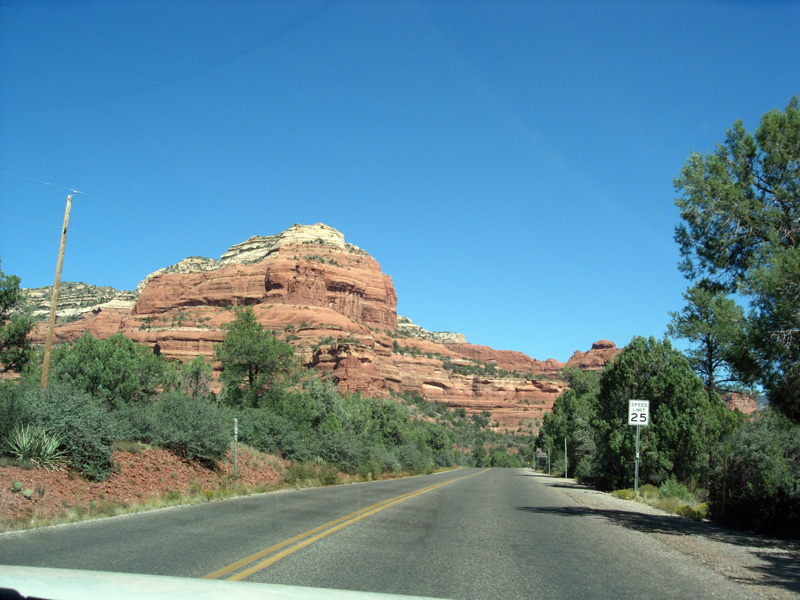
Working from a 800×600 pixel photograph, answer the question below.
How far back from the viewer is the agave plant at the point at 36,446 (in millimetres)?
14320

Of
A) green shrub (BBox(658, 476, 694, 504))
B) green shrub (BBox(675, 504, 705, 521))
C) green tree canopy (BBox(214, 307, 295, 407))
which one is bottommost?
green shrub (BBox(658, 476, 694, 504))

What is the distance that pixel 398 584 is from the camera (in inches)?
270

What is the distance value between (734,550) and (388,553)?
20.5 ft

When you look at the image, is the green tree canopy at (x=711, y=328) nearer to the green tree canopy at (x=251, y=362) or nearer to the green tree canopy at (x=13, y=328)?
the green tree canopy at (x=251, y=362)

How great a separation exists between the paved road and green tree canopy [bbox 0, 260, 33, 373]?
73.1 ft

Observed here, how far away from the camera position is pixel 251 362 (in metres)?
39.5

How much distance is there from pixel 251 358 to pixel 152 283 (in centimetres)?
11747

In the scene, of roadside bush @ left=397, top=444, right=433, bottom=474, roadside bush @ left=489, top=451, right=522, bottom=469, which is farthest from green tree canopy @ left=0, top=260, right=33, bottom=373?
roadside bush @ left=489, top=451, right=522, bottom=469

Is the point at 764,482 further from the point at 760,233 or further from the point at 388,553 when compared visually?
the point at 388,553

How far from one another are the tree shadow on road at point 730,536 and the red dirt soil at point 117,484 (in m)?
10.0

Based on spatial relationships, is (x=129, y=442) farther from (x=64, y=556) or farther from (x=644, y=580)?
(x=644, y=580)

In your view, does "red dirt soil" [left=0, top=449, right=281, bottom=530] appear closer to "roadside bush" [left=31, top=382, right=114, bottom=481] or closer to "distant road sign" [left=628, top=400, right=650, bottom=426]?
"roadside bush" [left=31, top=382, right=114, bottom=481]

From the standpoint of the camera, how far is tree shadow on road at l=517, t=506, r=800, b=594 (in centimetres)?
865

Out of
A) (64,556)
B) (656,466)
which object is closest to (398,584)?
(64,556)
